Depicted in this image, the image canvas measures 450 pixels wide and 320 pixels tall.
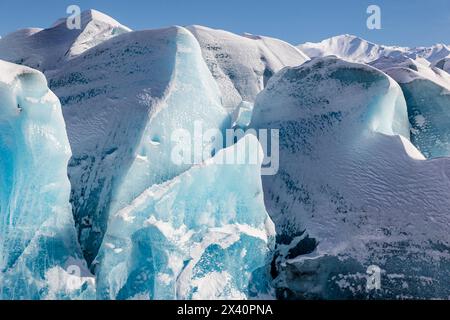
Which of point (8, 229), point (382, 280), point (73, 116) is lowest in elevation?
point (382, 280)

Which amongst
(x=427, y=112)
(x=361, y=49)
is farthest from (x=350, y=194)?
(x=361, y=49)

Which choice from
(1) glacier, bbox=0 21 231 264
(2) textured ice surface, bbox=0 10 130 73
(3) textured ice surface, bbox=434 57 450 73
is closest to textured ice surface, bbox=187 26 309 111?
(2) textured ice surface, bbox=0 10 130 73

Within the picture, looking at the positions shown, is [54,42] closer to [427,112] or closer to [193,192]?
[193,192]

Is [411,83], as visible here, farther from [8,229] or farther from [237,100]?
[8,229]

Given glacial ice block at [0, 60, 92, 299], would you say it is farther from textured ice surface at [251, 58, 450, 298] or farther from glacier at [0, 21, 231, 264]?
textured ice surface at [251, 58, 450, 298]
